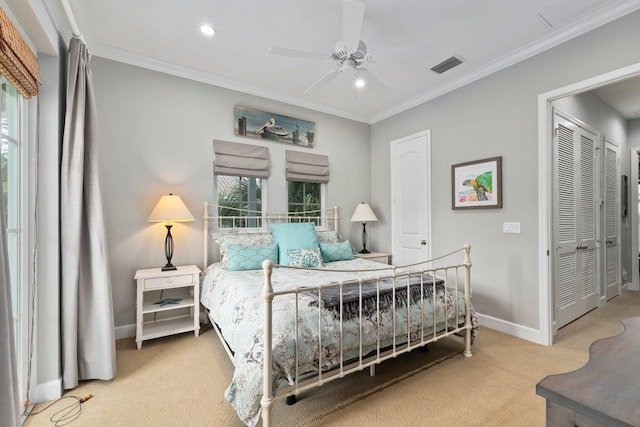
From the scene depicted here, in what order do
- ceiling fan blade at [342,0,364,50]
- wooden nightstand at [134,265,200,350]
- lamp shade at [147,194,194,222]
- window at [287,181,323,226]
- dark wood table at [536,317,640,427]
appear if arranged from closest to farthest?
dark wood table at [536,317,640,427] → ceiling fan blade at [342,0,364,50] → wooden nightstand at [134,265,200,350] → lamp shade at [147,194,194,222] → window at [287,181,323,226]

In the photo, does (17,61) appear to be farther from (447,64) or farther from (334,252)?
(447,64)

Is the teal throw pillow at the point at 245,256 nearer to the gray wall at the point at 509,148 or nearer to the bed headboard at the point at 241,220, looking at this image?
the bed headboard at the point at 241,220

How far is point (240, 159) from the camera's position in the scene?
345 cm

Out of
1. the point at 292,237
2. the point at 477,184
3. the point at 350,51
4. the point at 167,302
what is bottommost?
the point at 167,302

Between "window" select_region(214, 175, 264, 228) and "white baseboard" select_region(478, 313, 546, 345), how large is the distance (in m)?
2.83

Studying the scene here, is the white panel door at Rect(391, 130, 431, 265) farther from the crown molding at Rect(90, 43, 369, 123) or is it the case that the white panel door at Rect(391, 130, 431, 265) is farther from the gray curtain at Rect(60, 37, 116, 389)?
the gray curtain at Rect(60, 37, 116, 389)

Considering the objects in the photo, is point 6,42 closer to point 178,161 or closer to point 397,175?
point 178,161

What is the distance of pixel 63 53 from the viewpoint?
2.05 m

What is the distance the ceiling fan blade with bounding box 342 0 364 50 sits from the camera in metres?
1.78

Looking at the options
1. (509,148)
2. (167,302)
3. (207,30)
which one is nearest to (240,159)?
(207,30)

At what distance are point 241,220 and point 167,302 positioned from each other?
120cm

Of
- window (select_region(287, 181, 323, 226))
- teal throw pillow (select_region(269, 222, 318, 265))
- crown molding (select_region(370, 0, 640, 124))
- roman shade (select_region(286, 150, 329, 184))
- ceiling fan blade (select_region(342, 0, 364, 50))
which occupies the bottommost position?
teal throw pillow (select_region(269, 222, 318, 265))

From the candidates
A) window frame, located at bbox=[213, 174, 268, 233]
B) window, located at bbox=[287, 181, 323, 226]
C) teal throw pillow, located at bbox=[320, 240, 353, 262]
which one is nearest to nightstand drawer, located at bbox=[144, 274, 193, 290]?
window frame, located at bbox=[213, 174, 268, 233]

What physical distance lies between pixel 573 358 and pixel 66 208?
4.08 m
